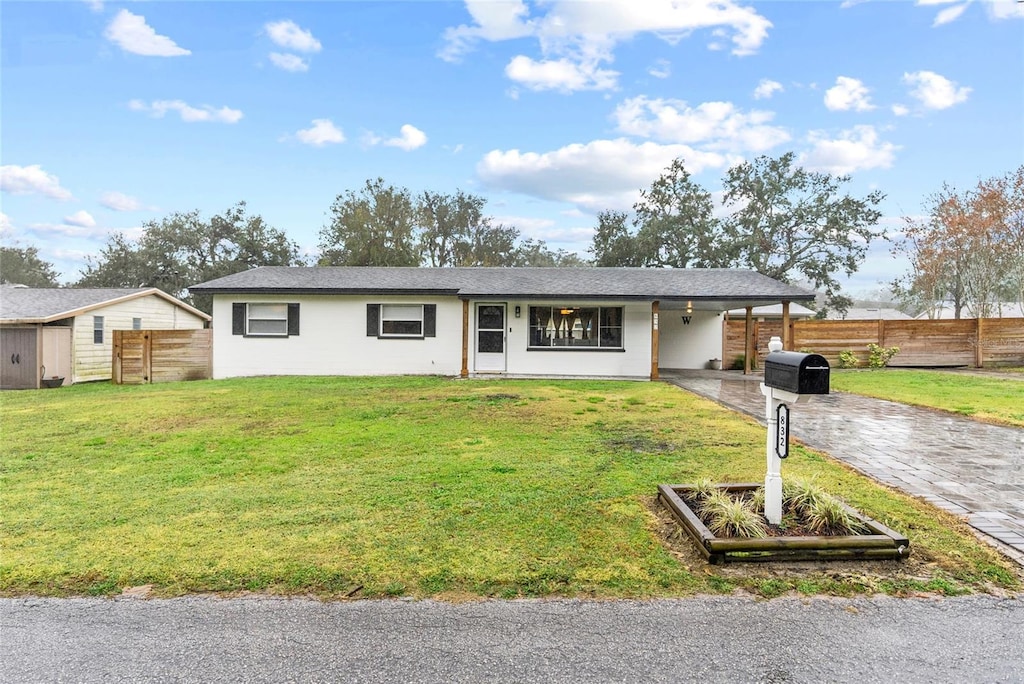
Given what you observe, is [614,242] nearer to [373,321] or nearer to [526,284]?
[526,284]

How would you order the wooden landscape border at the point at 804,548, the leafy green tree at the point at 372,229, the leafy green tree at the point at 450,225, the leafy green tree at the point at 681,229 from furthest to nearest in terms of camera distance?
the leafy green tree at the point at 450,225 → the leafy green tree at the point at 372,229 → the leafy green tree at the point at 681,229 → the wooden landscape border at the point at 804,548

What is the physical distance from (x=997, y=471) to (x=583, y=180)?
22531 millimetres

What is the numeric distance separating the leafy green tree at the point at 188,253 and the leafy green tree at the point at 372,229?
14.6ft

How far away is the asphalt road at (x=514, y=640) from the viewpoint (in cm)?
207

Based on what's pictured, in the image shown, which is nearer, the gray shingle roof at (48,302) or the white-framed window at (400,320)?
the white-framed window at (400,320)

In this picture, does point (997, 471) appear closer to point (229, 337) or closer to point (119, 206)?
point (229, 337)

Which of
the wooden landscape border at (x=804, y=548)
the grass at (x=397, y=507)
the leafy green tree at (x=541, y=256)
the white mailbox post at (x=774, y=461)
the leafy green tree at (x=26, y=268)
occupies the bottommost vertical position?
the grass at (x=397, y=507)

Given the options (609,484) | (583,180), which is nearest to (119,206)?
(583,180)

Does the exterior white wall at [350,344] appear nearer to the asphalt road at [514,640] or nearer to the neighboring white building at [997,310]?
the asphalt road at [514,640]

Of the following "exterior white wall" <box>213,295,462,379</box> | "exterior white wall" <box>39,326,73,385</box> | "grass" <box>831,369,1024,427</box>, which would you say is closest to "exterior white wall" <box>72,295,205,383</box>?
"exterior white wall" <box>39,326,73,385</box>

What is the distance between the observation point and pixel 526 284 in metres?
14.7

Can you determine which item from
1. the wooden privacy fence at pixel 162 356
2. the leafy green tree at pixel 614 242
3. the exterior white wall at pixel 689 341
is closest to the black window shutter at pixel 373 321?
the wooden privacy fence at pixel 162 356

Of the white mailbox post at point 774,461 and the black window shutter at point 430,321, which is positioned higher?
the black window shutter at point 430,321

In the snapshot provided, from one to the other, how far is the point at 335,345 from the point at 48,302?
9935 mm
